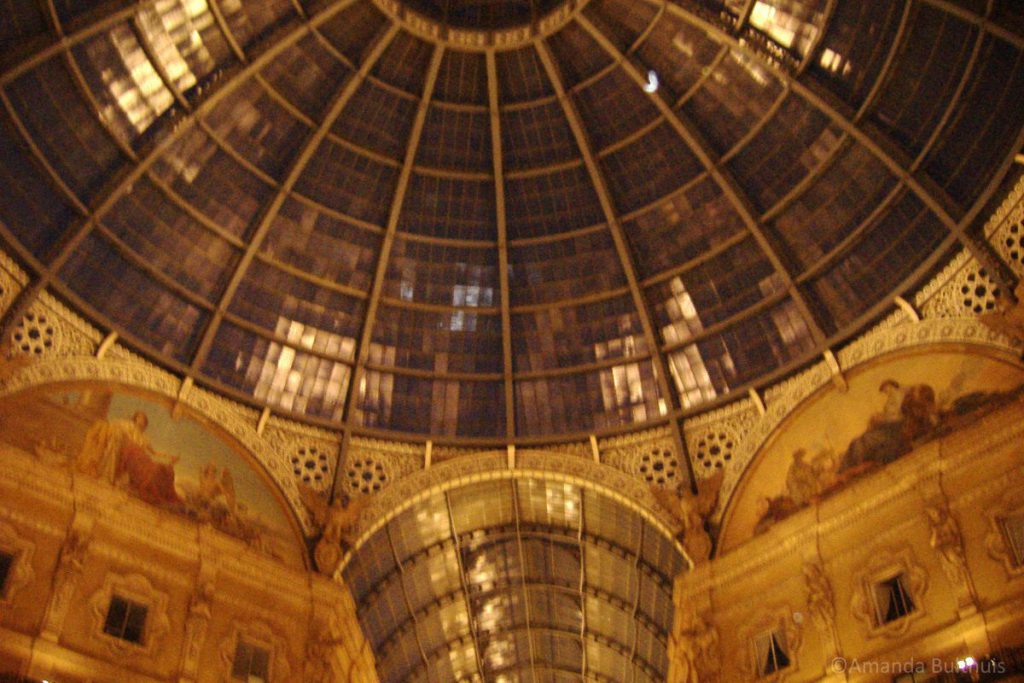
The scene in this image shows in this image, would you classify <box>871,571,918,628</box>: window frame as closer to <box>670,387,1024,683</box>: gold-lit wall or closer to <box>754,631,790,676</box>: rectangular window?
<box>670,387,1024,683</box>: gold-lit wall

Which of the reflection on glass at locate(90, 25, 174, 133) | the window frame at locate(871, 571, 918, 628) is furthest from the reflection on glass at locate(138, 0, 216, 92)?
the window frame at locate(871, 571, 918, 628)

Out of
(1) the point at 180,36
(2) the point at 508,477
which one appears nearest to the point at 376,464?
(2) the point at 508,477

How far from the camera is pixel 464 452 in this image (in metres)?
39.6

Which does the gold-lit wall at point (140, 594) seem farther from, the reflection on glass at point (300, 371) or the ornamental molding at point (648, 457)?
the ornamental molding at point (648, 457)

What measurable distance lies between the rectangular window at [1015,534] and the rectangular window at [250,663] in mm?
20570

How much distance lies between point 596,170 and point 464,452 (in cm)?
1129

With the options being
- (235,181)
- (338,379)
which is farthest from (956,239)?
(235,181)

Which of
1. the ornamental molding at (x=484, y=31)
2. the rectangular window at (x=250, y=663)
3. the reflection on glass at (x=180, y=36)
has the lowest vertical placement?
the rectangular window at (x=250, y=663)

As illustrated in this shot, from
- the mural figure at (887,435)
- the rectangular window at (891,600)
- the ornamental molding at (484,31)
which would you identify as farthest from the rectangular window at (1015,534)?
the ornamental molding at (484,31)

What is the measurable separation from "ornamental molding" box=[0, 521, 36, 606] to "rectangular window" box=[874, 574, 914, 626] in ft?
72.7

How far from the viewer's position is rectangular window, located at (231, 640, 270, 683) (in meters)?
31.4

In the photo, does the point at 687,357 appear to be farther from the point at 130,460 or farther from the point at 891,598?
the point at 130,460

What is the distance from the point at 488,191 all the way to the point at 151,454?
619 inches

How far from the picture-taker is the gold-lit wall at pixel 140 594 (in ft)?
91.0
